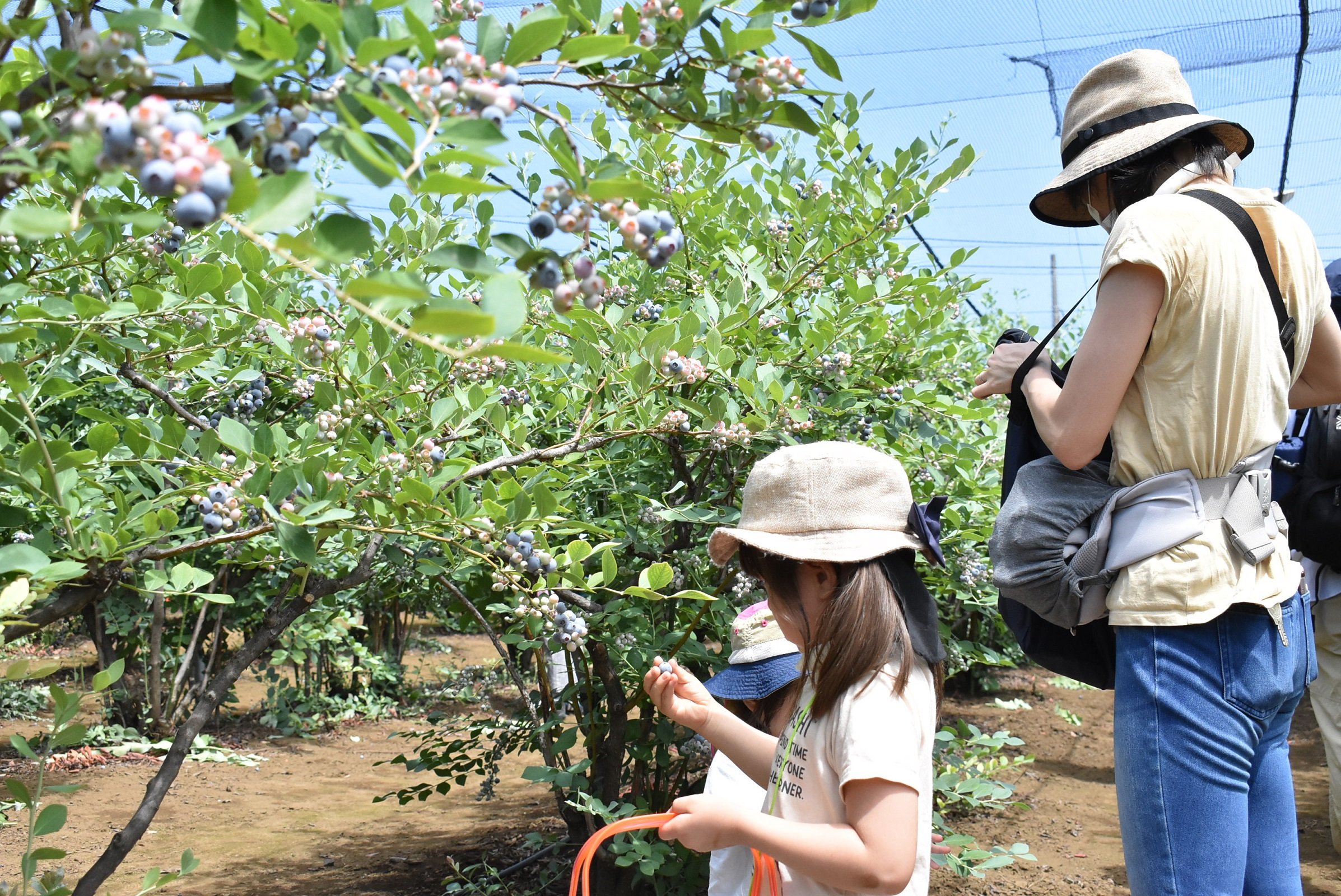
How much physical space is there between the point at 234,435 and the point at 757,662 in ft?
3.57

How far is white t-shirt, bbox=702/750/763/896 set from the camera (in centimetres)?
171

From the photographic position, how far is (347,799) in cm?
475

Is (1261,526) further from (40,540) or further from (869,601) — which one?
(40,540)

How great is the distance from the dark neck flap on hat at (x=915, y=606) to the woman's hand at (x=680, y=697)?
0.34 m

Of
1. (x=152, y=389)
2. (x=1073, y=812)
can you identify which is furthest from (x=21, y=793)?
(x=1073, y=812)

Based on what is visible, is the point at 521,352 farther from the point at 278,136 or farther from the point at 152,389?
the point at 152,389

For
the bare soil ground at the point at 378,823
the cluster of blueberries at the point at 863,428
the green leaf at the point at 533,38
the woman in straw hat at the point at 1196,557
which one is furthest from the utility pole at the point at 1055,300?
the green leaf at the point at 533,38

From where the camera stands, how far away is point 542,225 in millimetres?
722

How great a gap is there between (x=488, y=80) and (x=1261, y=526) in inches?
44.6

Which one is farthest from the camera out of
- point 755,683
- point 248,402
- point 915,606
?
point 248,402

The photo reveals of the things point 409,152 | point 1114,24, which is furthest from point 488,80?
point 1114,24

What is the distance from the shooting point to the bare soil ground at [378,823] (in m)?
3.48

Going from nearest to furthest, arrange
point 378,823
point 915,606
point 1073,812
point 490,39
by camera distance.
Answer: point 490,39, point 915,606, point 378,823, point 1073,812

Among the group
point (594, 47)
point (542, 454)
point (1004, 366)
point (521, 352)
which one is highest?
point (594, 47)
